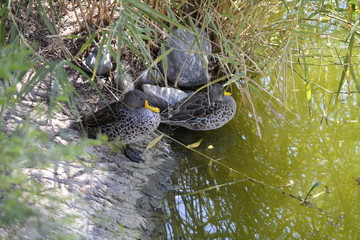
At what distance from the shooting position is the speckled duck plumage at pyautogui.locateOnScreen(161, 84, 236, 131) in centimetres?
481

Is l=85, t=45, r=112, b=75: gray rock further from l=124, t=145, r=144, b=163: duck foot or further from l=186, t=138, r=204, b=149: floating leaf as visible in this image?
l=186, t=138, r=204, b=149: floating leaf

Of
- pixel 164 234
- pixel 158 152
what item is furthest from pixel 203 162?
pixel 164 234

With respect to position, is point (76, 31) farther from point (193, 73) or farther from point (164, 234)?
point (164, 234)

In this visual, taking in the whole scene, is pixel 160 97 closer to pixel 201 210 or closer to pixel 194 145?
pixel 194 145

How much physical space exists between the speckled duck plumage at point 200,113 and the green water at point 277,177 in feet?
0.37

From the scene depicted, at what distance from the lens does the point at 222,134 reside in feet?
16.2

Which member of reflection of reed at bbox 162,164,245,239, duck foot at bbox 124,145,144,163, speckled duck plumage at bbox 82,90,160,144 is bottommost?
reflection of reed at bbox 162,164,245,239

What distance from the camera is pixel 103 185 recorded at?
143 inches

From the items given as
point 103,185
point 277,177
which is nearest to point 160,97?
point 277,177

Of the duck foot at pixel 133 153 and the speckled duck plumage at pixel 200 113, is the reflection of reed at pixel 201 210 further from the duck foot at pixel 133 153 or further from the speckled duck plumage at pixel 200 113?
the speckled duck plumage at pixel 200 113

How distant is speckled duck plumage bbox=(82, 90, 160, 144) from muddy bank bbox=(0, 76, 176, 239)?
0.47ft

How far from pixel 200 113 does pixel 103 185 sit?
1511mm

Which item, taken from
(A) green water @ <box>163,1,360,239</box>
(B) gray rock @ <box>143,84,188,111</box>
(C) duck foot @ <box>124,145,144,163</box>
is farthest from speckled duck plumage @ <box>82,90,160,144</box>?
(B) gray rock @ <box>143,84,188,111</box>

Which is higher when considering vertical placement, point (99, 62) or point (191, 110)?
point (99, 62)
